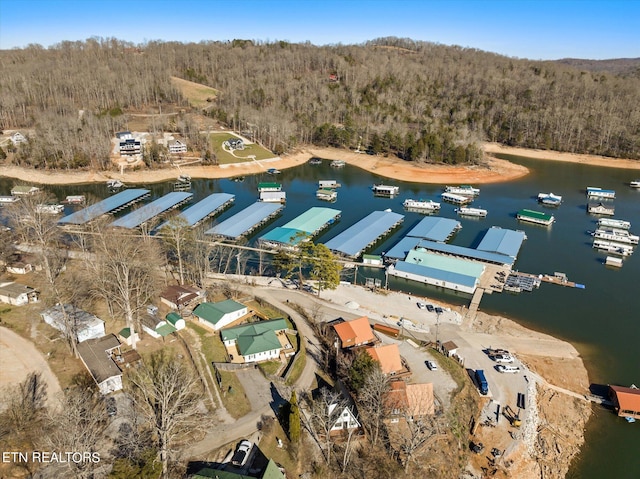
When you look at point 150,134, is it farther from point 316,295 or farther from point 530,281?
point 530,281

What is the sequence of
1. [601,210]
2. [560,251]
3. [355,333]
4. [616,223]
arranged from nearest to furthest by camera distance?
1. [355,333]
2. [560,251]
3. [616,223]
4. [601,210]

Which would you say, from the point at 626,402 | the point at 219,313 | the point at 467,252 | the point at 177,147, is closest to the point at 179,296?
the point at 219,313

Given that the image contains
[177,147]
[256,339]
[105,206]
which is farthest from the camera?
[177,147]

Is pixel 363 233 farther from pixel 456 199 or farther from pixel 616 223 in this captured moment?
pixel 616 223

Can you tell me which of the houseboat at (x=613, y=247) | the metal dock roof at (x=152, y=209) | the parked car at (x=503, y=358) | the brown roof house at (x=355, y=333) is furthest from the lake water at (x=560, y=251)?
the brown roof house at (x=355, y=333)

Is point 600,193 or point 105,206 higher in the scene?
point 600,193

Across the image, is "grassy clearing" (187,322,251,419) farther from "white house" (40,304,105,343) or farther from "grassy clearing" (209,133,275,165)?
"grassy clearing" (209,133,275,165)
